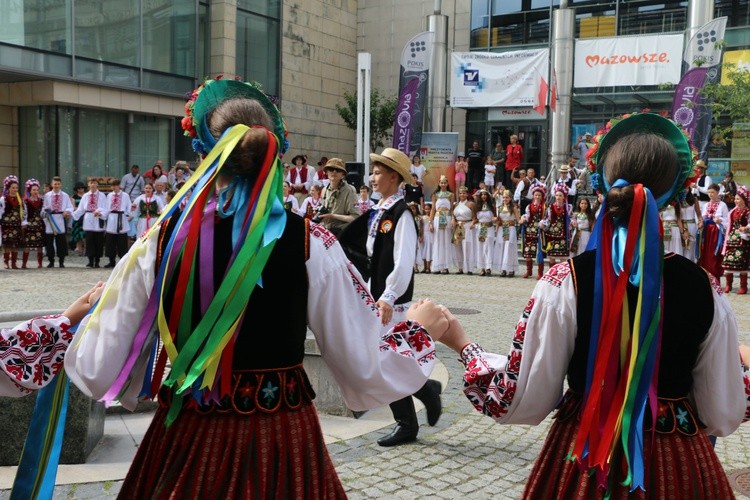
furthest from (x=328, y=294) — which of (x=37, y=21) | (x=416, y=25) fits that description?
(x=416, y=25)

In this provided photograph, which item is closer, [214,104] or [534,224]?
[214,104]

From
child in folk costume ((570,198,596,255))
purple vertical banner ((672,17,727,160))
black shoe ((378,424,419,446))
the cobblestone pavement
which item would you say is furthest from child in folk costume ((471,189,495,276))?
black shoe ((378,424,419,446))

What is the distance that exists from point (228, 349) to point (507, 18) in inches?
1100

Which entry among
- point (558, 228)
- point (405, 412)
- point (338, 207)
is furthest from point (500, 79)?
point (405, 412)

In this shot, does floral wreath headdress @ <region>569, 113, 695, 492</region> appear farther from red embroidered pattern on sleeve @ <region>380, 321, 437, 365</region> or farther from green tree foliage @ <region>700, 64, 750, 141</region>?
green tree foliage @ <region>700, 64, 750, 141</region>

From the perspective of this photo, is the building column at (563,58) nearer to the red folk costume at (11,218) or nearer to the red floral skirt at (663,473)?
the red folk costume at (11,218)

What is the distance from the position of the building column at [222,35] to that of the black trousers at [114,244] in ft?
30.3

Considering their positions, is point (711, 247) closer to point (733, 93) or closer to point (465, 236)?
point (465, 236)

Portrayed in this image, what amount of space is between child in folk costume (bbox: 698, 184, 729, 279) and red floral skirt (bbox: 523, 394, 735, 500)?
1116 centimetres

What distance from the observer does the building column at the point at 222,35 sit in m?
25.8

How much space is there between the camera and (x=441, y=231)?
18.1m

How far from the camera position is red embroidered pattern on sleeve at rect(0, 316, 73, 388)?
2508 mm

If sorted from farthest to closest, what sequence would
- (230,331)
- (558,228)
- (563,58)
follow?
(563,58), (558,228), (230,331)

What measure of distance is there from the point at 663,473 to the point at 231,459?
1.22 m
